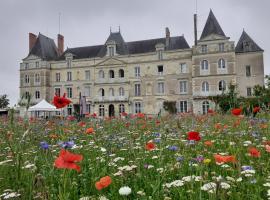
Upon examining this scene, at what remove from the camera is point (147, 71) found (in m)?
40.3

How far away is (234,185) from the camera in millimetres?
2314

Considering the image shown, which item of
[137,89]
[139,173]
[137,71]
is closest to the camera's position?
[139,173]

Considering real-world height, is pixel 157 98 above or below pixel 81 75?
below

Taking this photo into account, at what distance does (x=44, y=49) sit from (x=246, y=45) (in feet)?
100

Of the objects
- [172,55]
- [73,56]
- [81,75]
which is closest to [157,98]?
[172,55]

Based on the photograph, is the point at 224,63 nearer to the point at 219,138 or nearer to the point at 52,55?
the point at 52,55

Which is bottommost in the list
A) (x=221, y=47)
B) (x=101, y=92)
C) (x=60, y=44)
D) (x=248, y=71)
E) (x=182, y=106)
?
(x=182, y=106)

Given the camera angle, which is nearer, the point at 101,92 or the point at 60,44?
the point at 101,92

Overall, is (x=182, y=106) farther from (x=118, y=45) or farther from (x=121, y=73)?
(x=118, y=45)

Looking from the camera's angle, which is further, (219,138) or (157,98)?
(157,98)

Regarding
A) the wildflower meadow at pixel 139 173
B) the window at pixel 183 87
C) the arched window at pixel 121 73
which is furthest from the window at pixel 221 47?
the wildflower meadow at pixel 139 173

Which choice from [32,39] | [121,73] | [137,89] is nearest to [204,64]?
[137,89]

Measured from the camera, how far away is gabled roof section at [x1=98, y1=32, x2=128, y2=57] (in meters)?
42.4

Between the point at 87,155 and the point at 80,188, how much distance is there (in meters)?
1.17
